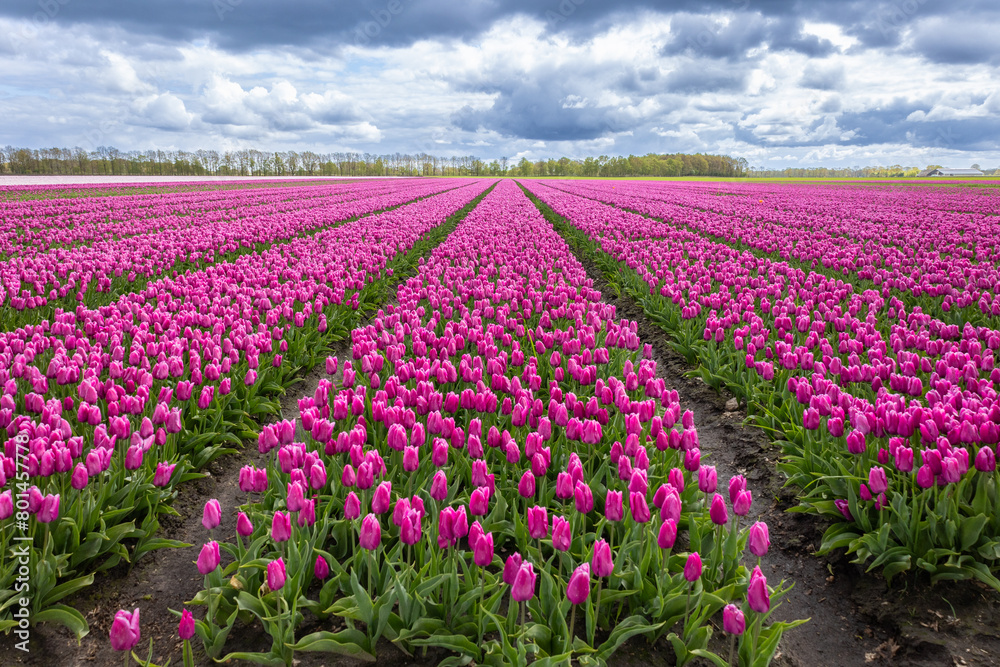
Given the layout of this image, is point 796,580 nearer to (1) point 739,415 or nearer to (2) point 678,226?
(1) point 739,415

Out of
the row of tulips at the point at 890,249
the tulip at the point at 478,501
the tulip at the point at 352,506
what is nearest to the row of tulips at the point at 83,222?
the tulip at the point at 352,506

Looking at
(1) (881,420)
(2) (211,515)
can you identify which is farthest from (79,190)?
(1) (881,420)

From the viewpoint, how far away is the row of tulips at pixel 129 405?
3053 millimetres

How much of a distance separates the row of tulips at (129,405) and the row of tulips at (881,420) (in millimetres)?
4139

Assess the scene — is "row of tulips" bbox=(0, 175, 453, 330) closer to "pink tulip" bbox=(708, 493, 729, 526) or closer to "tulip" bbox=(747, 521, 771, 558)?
"pink tulip" bbox=(708, 493, 729, 526)

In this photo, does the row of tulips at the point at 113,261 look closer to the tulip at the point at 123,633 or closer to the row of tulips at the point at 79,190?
the tulip at the point at 123,633

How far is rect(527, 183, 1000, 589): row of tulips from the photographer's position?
10.2 feet

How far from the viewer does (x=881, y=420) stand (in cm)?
353

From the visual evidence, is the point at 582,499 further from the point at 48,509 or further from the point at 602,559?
the point at 48,509

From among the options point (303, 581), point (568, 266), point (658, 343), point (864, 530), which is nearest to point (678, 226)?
point (568, 266)

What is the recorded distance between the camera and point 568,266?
9.71 meters

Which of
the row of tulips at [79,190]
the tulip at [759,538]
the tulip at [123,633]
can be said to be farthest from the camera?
the row of tulips at [79,190]

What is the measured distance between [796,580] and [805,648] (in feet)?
2.04

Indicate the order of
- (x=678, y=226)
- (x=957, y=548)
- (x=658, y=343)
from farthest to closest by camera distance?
(x=678, y=226), (x=658, y=343), (x=957, y=548)
